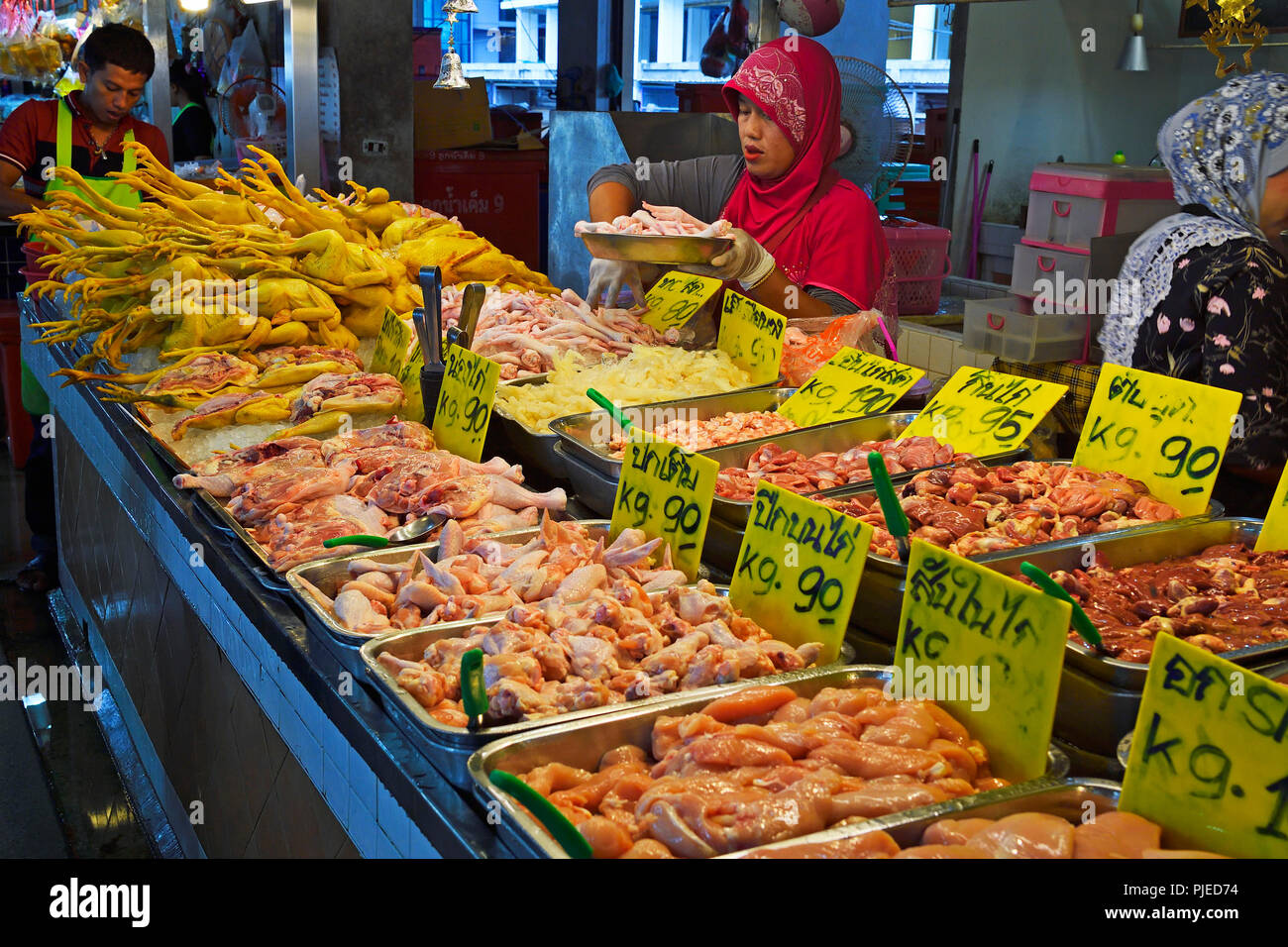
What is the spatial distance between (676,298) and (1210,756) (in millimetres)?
2609

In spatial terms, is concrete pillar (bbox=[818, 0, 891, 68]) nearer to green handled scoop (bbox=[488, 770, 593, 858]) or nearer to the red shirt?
the red shirt

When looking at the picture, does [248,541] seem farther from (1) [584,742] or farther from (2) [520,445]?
(1) [584,742]

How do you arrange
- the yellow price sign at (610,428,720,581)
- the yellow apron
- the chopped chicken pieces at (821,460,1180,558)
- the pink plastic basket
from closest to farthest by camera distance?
the yellow price sign at (610,428,720,581) < the chopped chicken pieces at (821,460,1180,558) < the yellow apron < the pink plastic basket

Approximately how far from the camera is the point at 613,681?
1572 millimetres

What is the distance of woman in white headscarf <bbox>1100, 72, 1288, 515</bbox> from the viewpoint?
2.57 m

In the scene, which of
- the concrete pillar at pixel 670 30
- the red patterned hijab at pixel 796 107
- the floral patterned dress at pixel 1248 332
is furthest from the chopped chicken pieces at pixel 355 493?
the concrete pillar at pixel 670 30

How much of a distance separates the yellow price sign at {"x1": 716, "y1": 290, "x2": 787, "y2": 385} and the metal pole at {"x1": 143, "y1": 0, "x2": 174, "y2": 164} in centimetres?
401

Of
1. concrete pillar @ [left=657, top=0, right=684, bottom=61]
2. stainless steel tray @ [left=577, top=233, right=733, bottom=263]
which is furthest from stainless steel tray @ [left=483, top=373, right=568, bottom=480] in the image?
concrete pillar @ [left=657, top=0, right=684, bottom=61]

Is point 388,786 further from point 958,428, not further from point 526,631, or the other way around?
point 958,428

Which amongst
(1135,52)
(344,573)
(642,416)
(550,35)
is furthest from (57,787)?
(550,35)

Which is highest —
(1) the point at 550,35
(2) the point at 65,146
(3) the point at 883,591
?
(1) the point at 550,35

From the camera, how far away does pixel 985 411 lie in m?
2.51

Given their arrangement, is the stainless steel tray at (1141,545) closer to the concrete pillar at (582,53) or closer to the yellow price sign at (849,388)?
the yellow price sign at (849,388)
